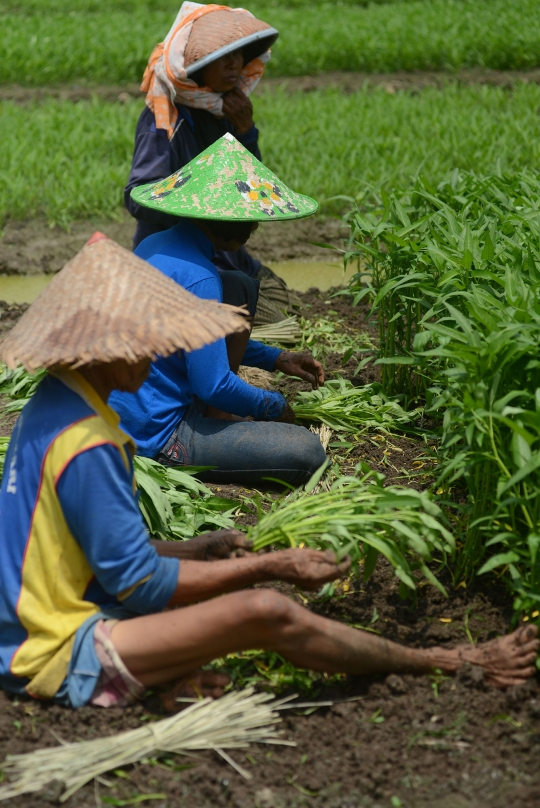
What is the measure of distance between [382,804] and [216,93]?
10.9 feet

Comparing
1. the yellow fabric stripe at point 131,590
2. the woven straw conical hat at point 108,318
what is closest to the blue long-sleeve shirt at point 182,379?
the woven straw conical hat at point 108,318

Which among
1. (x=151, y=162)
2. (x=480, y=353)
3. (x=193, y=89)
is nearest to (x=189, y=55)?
(x=193, y=89)

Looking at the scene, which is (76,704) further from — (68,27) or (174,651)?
(68,27)

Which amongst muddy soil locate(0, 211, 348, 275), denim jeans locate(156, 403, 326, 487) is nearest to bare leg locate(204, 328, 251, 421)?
denim jeans locate(156, 403, 326, 487)

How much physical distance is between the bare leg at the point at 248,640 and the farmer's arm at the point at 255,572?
0.36 feet

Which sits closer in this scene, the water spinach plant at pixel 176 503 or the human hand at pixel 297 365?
the water spinach plant at pixel 176 503

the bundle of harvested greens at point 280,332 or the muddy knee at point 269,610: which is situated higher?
the muddy knee at point 269,610

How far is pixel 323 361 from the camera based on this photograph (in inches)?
188

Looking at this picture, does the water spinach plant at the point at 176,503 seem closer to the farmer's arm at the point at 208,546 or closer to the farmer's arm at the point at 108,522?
the farmer's arm at the point at 208,546

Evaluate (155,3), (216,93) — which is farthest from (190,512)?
(155,3)

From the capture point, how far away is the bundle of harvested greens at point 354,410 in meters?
4.02

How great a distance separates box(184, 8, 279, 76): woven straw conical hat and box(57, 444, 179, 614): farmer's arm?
8.48 ft

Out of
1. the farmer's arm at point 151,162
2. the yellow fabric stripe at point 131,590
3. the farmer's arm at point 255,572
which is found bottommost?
the farmer's arm at point 255,572

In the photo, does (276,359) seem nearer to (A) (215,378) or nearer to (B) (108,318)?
(A) (215,378)
